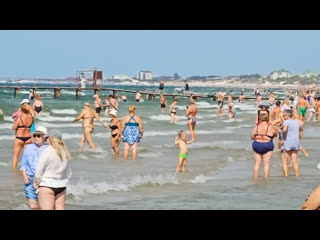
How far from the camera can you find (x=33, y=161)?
7152mm

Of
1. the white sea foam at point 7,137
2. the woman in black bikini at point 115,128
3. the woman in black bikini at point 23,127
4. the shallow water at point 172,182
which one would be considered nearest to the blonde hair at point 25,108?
the woman in black bikini at point 23,127

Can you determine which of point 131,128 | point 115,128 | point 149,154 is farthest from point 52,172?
point 149,154

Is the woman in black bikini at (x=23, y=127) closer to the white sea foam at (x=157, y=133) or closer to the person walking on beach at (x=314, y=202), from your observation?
the person walking on beach at (x=314, y=202)

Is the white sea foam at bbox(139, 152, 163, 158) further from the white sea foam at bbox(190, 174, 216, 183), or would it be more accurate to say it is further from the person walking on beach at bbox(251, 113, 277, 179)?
the person walking on beach at bbox(251, 113, 277, 179)

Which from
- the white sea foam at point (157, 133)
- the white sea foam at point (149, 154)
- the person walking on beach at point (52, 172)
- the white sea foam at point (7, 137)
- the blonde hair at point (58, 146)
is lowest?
the white sea foam at point (149, 154)

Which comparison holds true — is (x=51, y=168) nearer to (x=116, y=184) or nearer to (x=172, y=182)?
(x=116, y=184)

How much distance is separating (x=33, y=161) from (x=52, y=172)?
0.69 meters

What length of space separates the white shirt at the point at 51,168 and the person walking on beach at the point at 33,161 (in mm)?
454

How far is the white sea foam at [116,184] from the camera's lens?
10812 millimetres

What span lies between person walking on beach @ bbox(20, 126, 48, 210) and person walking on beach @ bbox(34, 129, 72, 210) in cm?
39

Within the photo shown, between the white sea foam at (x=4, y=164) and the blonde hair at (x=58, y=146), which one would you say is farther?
the white sea foam at (x=4, y=164)

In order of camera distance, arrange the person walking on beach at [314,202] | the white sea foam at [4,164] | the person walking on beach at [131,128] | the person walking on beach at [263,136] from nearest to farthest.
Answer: the person walking on beach at [314,202] → the person walking on beach at [263,136] → the white sea foam at [4,164] → the person walking on beach at [131,128]
